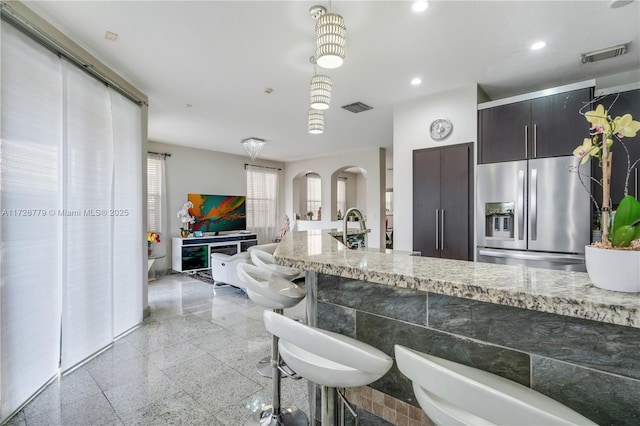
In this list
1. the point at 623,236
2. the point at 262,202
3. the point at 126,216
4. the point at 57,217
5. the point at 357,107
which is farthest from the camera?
the point at 262,202

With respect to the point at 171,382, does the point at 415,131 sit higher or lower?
higher

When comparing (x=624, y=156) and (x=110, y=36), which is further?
(x=624, y=156)

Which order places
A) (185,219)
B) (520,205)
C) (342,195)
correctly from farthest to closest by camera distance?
(342,195) → (185,219) → (520,205)

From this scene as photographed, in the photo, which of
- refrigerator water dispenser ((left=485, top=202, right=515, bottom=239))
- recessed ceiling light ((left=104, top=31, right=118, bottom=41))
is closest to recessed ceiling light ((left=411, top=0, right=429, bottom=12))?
refrigerator water dispenser ((left=485, top=202, right=515, bottom=239))

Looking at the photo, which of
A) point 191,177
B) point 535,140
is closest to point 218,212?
point 191,177

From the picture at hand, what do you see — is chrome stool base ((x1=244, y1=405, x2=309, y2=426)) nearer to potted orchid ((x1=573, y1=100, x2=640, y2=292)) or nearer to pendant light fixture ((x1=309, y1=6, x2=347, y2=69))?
potted orchid ((x1=573, y1=100, x2=640, y2=292))

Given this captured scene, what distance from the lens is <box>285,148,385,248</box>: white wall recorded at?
6.88m

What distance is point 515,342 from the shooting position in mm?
944

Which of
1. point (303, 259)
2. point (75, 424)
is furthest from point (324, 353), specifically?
point (75, 424)

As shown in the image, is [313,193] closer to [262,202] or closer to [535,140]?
[262,202]

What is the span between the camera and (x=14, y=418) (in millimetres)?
1931

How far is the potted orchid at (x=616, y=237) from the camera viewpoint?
2.47 ft

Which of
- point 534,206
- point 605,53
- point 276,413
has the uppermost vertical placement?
point 605,53

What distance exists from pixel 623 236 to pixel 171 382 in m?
2.81
